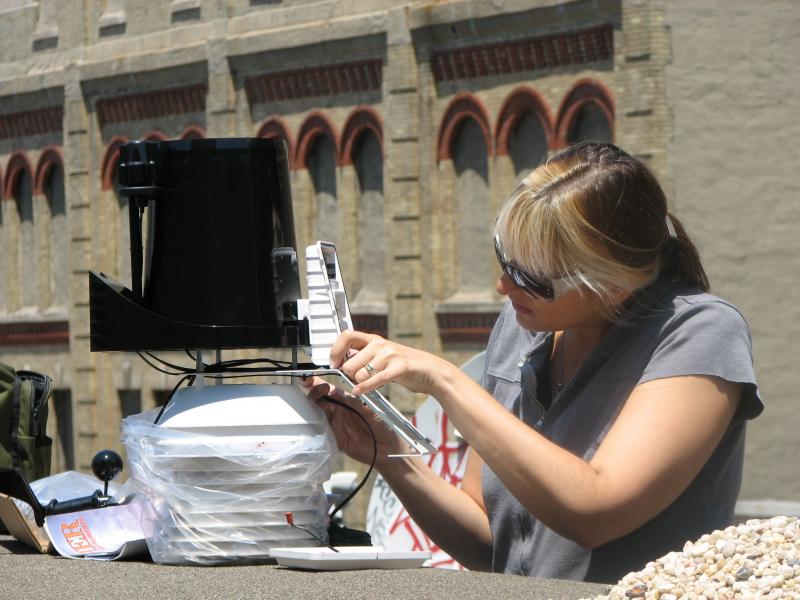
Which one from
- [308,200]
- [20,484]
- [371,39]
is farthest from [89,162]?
[20,484]

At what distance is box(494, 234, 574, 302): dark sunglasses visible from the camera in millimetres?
3225

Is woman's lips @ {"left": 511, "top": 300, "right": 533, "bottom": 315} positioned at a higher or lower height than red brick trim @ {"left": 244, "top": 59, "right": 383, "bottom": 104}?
higher

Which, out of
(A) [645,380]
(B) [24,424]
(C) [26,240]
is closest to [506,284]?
(A) [645,380]

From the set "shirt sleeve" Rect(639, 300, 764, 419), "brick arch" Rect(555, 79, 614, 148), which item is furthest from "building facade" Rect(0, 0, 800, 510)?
"shirt sleeve" Rect(639, 300, 764, 419)

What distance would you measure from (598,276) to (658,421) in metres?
0.30

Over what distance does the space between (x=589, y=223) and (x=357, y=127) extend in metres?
19.1

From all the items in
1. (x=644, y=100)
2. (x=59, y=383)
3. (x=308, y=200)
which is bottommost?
(x=59, y=383)

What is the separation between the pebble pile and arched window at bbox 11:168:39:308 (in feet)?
84.6

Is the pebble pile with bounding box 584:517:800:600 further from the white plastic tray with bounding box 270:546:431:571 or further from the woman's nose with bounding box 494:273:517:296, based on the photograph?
the woman's nose with bounding box 494:273:517:296

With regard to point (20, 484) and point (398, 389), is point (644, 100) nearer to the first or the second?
point (398, 389)

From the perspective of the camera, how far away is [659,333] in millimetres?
3285

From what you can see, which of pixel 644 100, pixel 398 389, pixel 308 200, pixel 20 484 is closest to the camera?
pixel 20 484

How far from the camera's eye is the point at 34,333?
27531mm

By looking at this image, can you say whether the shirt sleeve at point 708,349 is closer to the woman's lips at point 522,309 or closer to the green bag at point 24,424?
the woman's lips at point 522,309
